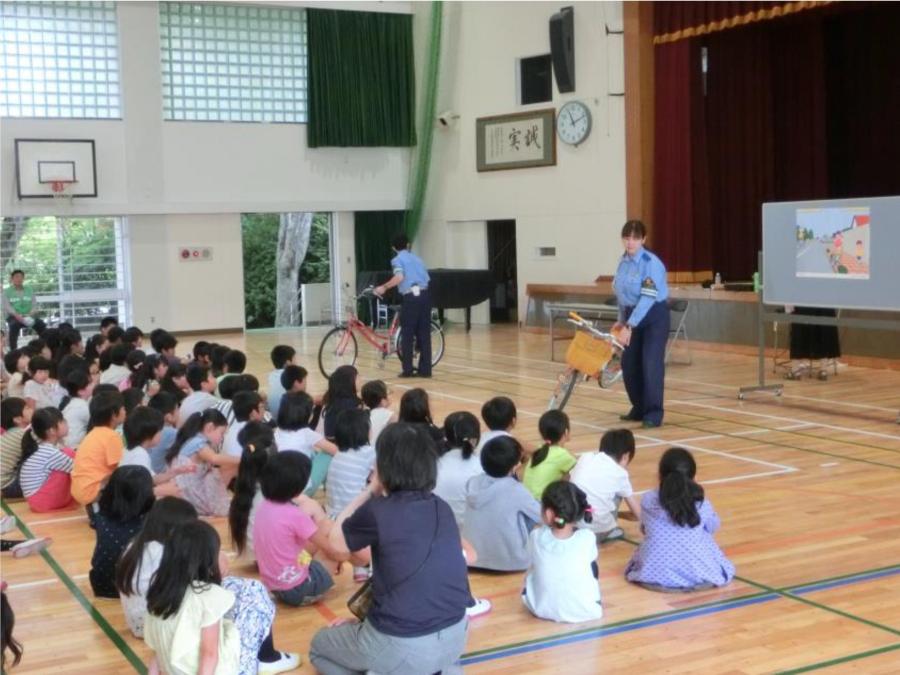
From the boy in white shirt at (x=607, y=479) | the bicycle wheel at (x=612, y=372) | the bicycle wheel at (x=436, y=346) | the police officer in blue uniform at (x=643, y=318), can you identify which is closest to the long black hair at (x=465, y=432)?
the boy in white shirt at (x=607, y=479)

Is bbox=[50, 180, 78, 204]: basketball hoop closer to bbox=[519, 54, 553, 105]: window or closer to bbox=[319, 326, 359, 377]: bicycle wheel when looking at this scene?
bbox=[319, 326, 359, 377]: bicycle wheel

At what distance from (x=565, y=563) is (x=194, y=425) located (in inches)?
97.4

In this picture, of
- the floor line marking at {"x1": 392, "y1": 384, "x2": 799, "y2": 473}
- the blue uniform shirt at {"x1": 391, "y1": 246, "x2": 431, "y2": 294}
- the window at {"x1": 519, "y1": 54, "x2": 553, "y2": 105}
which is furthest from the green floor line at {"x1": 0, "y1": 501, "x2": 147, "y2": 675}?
the window at {"x1": 519, "y1": 54, "x2": 553, "y2": 105}

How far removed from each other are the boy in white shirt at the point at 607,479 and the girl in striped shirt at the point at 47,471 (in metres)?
3.02

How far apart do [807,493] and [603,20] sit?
11.1m

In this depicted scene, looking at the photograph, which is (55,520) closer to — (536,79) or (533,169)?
(533,169)

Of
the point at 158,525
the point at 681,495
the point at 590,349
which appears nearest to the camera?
the point at 158,525

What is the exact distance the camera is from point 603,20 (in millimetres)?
16266

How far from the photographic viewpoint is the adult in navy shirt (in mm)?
3570

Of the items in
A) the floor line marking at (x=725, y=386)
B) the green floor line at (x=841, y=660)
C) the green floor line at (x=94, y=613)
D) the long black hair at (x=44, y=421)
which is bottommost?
the green floor line at (x=94, y=613)

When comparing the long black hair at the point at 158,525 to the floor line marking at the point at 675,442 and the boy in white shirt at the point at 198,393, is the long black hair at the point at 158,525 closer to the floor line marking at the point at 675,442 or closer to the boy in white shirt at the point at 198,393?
the boy in white shirt at the point at 198,393

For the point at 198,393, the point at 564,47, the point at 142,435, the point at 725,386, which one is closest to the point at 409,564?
the point at 142,435

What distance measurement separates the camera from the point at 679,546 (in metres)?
4.89

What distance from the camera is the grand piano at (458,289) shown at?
1792 centimetres
